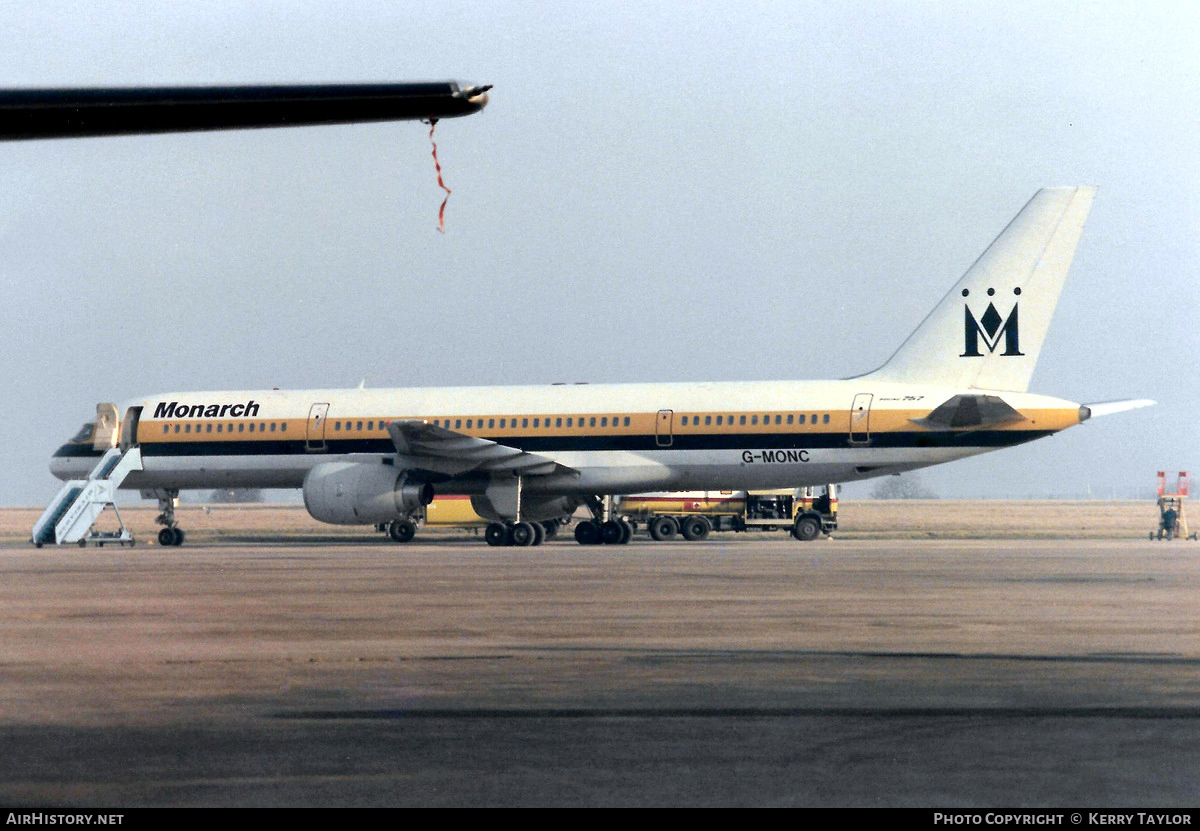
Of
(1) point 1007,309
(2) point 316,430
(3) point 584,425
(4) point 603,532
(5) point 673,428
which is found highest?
(1) point 1007,309

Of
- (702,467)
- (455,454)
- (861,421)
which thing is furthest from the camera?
(702,467)

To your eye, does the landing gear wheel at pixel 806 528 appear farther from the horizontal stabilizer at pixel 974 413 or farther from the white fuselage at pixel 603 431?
the horizontal stabilizer at pixel 974 413

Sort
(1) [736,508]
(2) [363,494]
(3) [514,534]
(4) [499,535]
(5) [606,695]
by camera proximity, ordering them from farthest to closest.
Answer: (1) [736,508]
(4) [499,535]
(3) [514,534]
(2) [363,494]
(5) [606,695]

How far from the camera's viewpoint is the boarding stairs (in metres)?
40.1

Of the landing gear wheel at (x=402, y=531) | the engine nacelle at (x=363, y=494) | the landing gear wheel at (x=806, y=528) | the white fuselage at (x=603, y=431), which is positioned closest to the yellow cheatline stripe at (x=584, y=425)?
the white fuselage at (x=603, y=431)

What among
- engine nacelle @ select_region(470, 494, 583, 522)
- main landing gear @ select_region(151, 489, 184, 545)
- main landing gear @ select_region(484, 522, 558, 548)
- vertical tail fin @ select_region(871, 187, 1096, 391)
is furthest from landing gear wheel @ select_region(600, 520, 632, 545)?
main landing gear @ select_region(151, 489, 184, 545)

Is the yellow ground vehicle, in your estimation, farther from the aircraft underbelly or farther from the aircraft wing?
the aircraft wing

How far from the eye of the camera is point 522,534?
39.3 meters

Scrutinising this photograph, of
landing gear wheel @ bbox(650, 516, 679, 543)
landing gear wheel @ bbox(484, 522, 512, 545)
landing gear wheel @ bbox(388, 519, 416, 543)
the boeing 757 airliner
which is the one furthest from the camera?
landing gear wheel @ bbox(650, 516, 679, 543)

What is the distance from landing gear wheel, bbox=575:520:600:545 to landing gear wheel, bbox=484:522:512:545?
219 centimetres

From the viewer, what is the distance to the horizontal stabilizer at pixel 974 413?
35156mm

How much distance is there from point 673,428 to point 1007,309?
8996 millimetres

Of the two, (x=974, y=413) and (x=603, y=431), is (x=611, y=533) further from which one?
(x=974, y=413)

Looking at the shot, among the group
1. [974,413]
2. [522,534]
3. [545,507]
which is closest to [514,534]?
[522,534]
